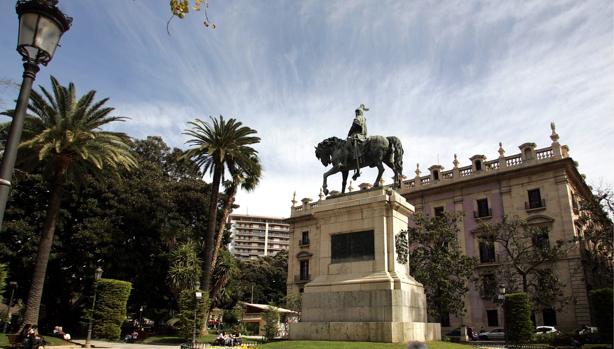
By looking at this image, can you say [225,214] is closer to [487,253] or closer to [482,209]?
[487,253]

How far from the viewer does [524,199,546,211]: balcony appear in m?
38.1

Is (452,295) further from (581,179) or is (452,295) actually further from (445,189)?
(581,179)

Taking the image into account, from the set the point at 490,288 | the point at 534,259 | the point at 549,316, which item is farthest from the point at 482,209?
the point at 549,316

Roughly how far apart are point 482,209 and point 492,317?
31.8ft

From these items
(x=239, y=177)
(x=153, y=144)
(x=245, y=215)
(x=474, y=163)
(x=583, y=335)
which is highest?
(x=245, y=215)

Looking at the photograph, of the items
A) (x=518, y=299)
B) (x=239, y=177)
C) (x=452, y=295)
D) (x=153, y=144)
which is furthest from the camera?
(x=153, y=144)

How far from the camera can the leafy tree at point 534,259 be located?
1286 inches

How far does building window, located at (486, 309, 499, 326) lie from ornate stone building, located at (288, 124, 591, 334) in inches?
1.6

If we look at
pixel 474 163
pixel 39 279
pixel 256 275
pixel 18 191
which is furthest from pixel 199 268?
pixel 256 275

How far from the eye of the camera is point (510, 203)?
4016 cm

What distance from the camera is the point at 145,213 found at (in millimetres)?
34938

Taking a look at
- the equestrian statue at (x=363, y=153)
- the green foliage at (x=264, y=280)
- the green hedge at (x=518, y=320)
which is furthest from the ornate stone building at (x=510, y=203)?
the green foliage at (x=264, y=280)

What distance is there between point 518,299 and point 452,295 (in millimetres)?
5001

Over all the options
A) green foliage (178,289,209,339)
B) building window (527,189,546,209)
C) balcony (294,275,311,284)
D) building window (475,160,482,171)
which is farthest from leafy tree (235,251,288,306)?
building window (527,189,546,209)
